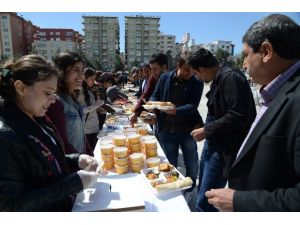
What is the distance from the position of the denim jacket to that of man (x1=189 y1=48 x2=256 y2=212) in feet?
3.60

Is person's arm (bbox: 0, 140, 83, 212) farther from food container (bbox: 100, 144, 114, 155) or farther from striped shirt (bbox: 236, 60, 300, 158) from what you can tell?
striped shirt (bbox: 236, 60, 300, 158)

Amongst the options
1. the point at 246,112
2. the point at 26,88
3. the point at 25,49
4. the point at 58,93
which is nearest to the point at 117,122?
the point at 58,93

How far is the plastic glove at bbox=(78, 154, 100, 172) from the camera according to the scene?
1.58 metres

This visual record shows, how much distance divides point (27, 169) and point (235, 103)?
1.52 metres

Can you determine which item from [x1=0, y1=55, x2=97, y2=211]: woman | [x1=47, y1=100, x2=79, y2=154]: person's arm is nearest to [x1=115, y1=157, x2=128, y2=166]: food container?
[x1=47, y1=100, x2=79, y2=154]: person's arm

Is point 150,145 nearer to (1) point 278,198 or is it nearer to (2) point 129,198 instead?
(2) point 129,198

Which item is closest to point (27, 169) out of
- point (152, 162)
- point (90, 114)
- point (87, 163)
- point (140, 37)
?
point (87, 163)

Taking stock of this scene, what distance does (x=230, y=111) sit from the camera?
199 cm

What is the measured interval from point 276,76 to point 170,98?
1994 mm

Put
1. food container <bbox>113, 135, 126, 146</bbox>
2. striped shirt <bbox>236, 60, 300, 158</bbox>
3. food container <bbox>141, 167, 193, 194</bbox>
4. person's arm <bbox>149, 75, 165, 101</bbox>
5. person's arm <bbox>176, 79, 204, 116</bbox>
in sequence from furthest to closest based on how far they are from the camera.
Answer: person's arm <bbox>149, 75, 165, 101</bbox>
person's arm <bbox>176, 79, 204, 116</bbox>
food container <bbox>113, 135, 126, 146</bbox>
food container <bbox>141, 167, 193, 194</bbox>
striped shirt <bbox>236, 60, 300, 158</bbox>

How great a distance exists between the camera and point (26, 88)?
1.24 meters

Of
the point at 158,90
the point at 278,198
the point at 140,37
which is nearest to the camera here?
the point at 278,198

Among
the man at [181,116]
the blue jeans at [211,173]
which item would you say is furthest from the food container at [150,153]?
the man at [181,116]

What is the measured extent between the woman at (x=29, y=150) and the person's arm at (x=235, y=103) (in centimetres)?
118
